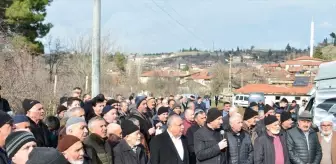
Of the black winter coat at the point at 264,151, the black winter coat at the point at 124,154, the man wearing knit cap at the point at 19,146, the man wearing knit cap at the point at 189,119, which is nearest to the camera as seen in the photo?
the man wearing knit cap at the point at 19,146

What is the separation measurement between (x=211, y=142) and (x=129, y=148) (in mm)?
1559

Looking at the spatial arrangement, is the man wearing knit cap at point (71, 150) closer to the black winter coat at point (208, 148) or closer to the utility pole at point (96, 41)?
the black winter coat at point (208, 148)

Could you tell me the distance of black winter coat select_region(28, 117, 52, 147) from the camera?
6.41 meters

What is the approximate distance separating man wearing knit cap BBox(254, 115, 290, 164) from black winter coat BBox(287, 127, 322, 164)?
220 millimetres

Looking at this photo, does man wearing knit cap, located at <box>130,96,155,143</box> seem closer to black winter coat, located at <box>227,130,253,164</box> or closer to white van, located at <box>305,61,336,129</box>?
black winter coat, located at <box>227,130,253,164</box>

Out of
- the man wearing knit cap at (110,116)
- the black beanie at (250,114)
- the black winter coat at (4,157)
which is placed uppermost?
the black winter coat at (4,157)

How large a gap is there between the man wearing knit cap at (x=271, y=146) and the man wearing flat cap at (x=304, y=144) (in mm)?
227

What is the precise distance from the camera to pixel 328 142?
8039 mm

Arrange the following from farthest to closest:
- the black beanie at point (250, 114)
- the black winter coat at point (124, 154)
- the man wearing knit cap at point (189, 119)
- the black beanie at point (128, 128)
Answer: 1. the man wearing knit cap at point (189, 119)
2. the black beanie at point (250, 114)
3. the black beanie at point (128, 128)
4. the black winter coat at point (124, 154)

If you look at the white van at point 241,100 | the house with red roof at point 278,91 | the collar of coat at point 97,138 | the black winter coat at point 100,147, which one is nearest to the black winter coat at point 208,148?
the black winter coat at point 100,147

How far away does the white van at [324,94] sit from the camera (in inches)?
388

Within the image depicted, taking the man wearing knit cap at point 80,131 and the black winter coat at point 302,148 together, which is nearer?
the man wearing knit cap at point 80,131

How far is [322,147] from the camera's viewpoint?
8.08 m

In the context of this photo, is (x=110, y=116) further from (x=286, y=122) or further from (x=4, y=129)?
(x=286, y=122)
